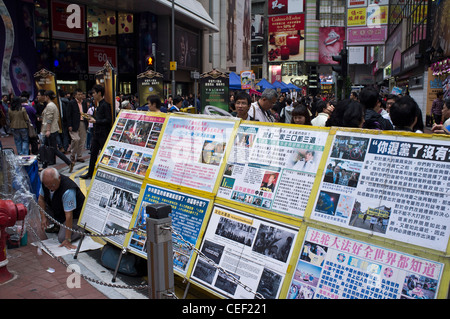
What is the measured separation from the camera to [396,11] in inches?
1309

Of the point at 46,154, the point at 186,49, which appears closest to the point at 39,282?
the point at 46,154

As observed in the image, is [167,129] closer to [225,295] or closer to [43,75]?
[225,295]

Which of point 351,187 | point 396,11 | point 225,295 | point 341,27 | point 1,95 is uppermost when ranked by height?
point 341,27

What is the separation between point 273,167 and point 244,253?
79 cm

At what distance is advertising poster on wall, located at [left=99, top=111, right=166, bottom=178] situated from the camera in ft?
15.7

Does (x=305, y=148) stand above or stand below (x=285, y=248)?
above

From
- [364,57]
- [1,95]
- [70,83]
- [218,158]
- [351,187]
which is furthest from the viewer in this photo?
[364,57]

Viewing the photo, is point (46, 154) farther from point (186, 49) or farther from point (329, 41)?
point (329, 41)

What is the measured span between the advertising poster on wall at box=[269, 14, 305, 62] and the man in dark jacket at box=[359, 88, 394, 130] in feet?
231

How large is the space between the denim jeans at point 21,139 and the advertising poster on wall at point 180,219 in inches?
308

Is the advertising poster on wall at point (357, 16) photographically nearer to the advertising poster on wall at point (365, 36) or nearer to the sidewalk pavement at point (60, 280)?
the advertising poster on wall at point (365, 36)

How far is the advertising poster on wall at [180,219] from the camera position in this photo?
3.87m

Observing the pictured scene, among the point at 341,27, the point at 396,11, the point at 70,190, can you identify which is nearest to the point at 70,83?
the point at 70,190

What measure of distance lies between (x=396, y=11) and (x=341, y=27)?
40.3m
